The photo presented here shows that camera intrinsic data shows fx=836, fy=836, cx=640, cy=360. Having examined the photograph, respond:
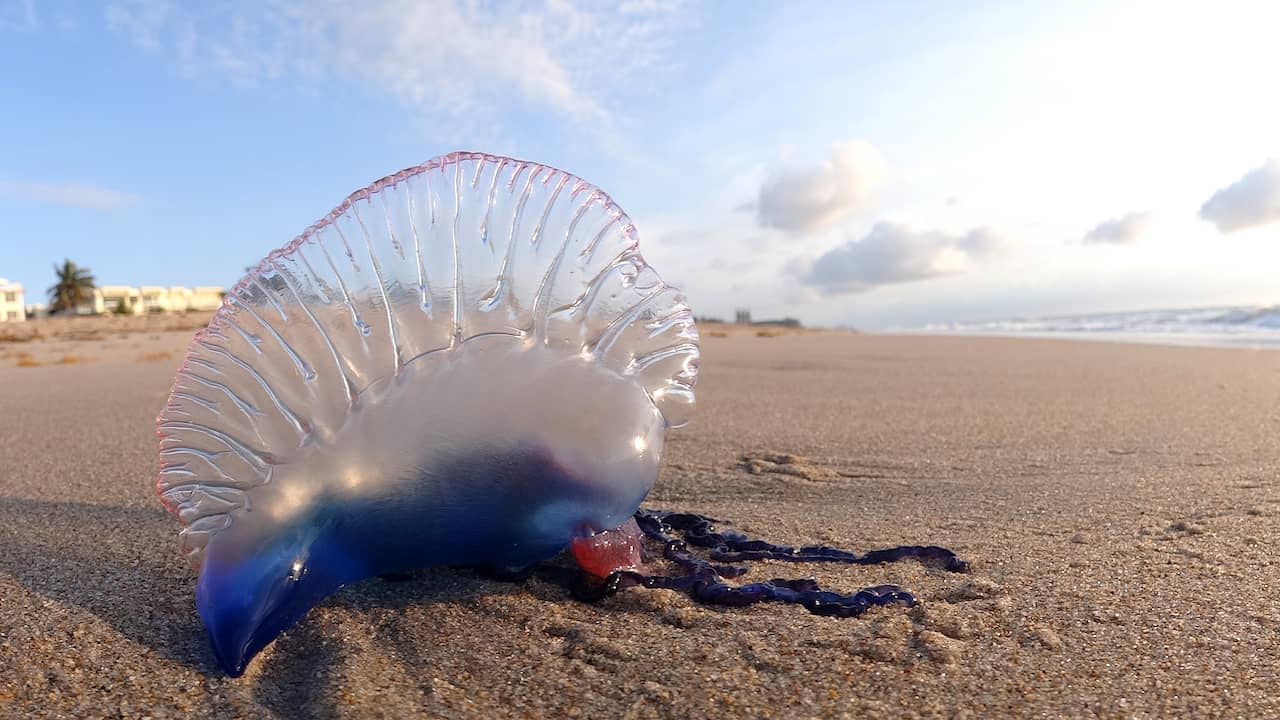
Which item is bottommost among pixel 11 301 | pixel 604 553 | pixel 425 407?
pixel 604 553

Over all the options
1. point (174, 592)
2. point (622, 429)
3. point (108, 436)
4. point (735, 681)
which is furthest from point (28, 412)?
point (735, 681)

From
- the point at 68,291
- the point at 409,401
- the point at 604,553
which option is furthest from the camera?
the point at 68,291

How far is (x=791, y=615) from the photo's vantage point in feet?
5.79

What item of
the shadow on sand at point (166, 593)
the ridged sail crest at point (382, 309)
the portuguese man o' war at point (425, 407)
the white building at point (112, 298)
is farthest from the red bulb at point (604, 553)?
the white building at point (112, 298)

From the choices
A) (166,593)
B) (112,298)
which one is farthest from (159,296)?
(166,593)

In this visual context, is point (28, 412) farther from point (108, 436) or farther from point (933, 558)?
point (933, 558)

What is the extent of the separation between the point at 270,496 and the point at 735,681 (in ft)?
3.14

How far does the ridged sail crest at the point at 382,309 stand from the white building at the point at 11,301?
50319mm

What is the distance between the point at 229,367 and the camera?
1659 mm

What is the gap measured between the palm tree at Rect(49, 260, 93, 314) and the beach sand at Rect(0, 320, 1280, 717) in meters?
47.4

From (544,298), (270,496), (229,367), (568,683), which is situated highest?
(544,298)

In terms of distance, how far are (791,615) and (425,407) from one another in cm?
88

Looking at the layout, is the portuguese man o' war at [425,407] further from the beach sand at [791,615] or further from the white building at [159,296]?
the white building at [159,296]

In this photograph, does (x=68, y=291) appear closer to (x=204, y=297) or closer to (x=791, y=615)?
(x=204, y=297)
